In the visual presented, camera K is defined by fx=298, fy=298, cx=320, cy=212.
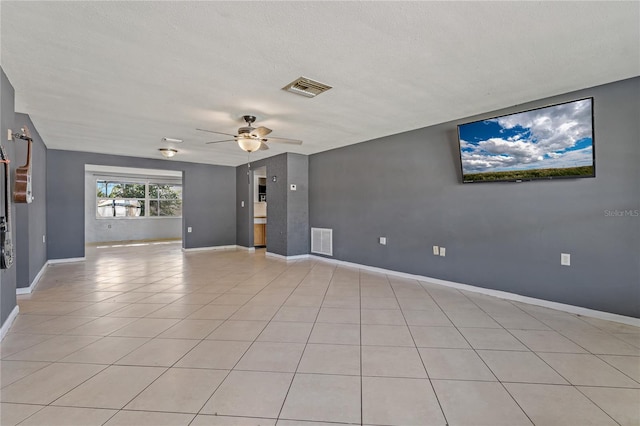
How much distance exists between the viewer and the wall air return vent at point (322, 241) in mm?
6312

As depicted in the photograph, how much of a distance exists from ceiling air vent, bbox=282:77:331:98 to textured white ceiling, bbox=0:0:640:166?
83mm

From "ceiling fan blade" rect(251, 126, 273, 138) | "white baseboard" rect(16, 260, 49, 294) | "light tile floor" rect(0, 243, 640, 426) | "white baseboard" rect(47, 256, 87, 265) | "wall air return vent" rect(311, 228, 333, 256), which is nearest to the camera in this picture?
"light tile floor" rect(0, 243, 640, 426)

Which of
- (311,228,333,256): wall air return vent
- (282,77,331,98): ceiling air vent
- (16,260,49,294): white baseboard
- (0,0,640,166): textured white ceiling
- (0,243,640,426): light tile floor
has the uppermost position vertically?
(0,0,640,166): textured white ceiling

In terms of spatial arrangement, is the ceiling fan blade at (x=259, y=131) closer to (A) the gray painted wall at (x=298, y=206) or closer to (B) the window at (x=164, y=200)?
(A) the gray painted wall at (x=298, y=206)

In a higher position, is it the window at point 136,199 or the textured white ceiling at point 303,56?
the textured white ceiling at point 303,56

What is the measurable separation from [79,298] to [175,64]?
127 inches

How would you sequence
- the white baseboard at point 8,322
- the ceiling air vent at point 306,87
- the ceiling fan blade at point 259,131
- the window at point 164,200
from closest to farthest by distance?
1. the white baseboard at point 8,322
2. the ceiling air vent at point 306,87
3. the ceiling fan blade at point 259,131
4. the window at point 164,200

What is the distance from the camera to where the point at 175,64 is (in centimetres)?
259

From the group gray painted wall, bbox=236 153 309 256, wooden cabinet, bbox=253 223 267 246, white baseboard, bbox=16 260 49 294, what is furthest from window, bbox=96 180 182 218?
gray painted wall, bbox=236 153 309 256

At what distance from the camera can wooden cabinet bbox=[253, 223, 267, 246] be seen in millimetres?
8359

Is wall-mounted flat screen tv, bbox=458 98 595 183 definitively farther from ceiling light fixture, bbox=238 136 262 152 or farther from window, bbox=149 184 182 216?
window, bbox=149 184 182 216

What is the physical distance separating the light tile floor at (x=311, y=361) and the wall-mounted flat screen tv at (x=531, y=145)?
1569 mm

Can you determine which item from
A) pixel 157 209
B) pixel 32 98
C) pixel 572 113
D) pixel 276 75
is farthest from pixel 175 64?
pixel 157 209

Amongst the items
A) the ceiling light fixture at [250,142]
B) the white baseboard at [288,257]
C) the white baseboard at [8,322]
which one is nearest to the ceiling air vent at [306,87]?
the ceiling light fixture at [250,142]
